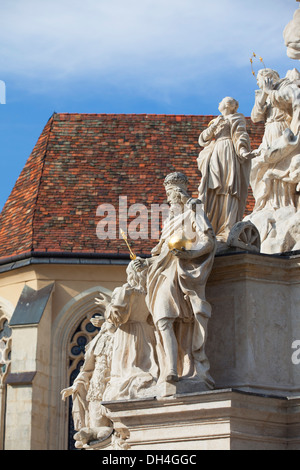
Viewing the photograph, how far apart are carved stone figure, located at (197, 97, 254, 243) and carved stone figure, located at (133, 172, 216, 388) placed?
99 centimetres

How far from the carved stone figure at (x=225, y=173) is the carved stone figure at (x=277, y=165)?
0.36 m

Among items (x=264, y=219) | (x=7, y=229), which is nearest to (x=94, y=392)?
(x=264, y=219)

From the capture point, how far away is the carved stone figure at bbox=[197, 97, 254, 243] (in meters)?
14.4

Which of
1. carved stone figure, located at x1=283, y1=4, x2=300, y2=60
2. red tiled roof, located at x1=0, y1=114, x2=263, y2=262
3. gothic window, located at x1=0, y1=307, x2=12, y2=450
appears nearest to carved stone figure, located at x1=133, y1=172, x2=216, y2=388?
carved stone figure, located at x1=283, y1=4, x2=300, y2=60

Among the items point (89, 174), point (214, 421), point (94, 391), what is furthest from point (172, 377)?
point (89, 174)

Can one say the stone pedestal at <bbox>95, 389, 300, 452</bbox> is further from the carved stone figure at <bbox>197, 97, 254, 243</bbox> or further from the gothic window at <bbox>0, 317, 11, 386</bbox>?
the gothic window at <bbox>0, 317, 11, 386</bbox>

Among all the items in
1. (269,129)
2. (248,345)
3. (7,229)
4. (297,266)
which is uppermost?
(7,229)

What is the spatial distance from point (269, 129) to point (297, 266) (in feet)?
7.09

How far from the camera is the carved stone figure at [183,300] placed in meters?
13.1

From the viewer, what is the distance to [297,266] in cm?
1359

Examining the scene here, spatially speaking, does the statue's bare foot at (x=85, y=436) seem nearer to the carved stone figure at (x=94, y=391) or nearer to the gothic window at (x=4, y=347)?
the carved stone figure at (x=94, y=391)

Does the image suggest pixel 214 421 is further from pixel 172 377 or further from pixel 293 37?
pixel 293 37

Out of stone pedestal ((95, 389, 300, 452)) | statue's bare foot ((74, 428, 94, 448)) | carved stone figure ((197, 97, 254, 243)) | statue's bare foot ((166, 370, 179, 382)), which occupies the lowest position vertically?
stone pedestal ((95, 389, 300, 452))
